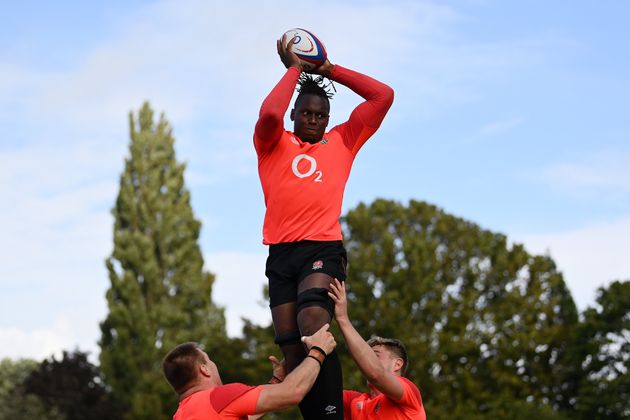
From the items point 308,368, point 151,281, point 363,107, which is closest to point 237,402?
point 308,368

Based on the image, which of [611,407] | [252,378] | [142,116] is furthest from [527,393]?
[142,116]

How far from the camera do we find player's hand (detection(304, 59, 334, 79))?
6.93 meters

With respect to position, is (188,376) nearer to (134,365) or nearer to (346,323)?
(346,323)

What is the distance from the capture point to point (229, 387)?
22.3 ft

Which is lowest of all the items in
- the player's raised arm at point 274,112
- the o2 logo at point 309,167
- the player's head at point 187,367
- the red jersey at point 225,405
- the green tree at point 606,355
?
the red jersey at point 225,405

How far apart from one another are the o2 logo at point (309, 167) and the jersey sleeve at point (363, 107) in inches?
15.9

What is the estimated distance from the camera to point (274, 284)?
21.7 ft

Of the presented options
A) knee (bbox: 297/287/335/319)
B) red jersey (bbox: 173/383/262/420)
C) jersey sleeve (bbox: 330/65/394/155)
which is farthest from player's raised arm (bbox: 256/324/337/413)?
jersey sleeve (bbox: 330/65/394/155)

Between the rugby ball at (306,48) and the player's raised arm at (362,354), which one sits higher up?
the rugby ball at (306,48)

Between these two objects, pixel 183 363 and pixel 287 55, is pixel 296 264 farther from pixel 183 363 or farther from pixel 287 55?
pixel 287 55

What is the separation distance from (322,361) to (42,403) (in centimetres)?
4407

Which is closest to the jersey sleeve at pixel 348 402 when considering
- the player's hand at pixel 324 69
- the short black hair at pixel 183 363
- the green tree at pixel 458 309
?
the short black hair at pixel 183 363

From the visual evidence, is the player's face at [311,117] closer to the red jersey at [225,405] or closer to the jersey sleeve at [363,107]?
the jersey sleeve at [363,107]

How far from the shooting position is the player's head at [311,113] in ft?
22.3
